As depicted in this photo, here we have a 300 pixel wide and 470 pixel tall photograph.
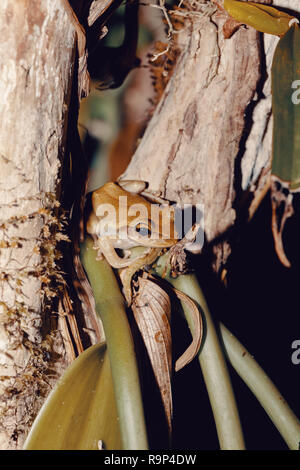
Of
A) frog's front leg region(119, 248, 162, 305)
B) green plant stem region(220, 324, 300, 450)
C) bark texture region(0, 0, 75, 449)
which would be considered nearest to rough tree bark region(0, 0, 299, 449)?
bark texture region(0, 0, 75, 449)

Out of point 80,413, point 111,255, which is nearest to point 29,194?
point 111,255

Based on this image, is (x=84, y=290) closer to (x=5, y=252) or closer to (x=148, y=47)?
(x=5, y=252)

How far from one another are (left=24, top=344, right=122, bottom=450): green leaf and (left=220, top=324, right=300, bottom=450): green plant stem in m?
0.20

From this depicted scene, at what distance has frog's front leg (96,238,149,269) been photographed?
0.65m

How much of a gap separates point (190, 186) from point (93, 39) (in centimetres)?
29

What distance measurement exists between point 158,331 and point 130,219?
21 centimetres

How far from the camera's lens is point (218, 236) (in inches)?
30.9

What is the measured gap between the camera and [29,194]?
538mm

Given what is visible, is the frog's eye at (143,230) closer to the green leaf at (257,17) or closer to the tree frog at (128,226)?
the tree frog at (128,226)

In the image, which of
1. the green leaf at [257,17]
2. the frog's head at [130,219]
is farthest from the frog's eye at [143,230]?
the green leaf at [257,17]
